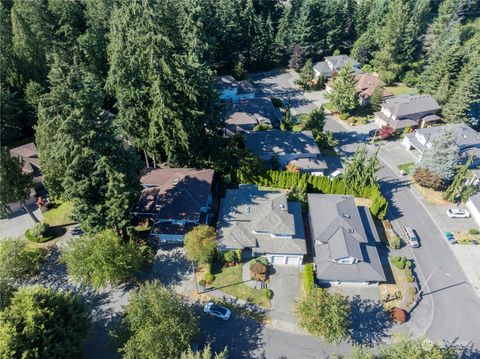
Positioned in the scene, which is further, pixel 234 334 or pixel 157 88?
pixel 157 88

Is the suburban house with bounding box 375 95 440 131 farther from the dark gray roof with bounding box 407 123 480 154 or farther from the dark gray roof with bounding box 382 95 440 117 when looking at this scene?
the dark gray roof with bounding box 407 123 480 154

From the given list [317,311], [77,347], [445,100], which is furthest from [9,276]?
[445,100]

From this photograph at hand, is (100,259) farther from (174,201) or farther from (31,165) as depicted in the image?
(31,165)

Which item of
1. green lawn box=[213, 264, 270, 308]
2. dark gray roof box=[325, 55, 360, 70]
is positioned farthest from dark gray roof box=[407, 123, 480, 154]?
green lawn box=[213, 264, 270, 308]

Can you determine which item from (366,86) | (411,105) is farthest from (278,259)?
(366,86)

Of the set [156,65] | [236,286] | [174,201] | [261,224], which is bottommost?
[236,286]

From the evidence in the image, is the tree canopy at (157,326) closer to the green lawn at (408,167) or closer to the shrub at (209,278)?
the shrub at (209,278)

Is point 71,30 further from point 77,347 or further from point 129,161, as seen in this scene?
point 77,347
